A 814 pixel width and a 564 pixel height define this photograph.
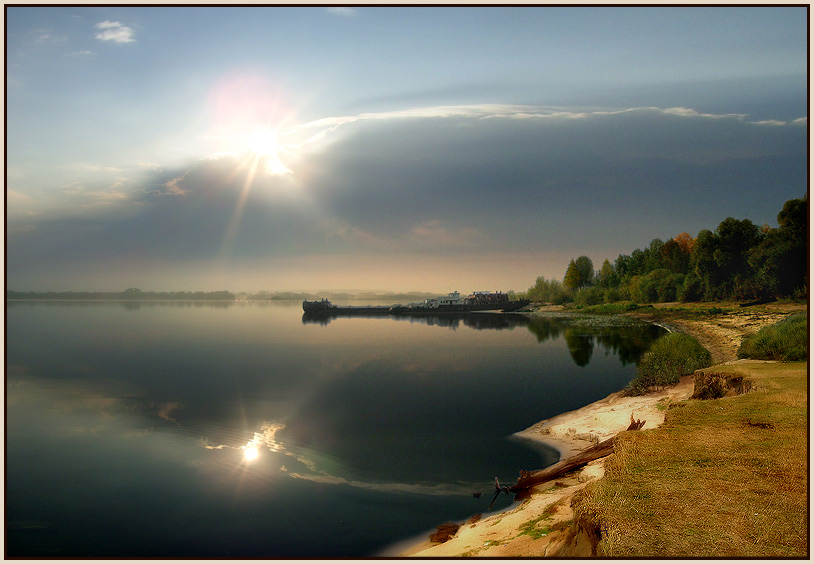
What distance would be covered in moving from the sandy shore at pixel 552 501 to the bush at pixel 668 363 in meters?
0.83

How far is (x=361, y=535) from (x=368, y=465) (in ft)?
19.8

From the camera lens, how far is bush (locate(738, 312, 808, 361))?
21736 millimetres

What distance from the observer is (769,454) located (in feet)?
31.7

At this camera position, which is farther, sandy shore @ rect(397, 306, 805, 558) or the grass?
sandy shore @ rect(397, 306, 805, 558)

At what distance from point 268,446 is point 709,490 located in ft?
68.6

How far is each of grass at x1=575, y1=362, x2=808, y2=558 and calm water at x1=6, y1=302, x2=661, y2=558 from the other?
25.9 ft

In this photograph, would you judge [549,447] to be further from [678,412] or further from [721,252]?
[721,252]

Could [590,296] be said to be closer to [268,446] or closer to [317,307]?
[317,307]

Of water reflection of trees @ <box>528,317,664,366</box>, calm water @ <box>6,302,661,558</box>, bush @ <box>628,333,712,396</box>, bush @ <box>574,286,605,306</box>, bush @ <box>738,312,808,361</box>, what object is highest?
bush @ <box>574,286,605,306</box>

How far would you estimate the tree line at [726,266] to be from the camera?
68.1 meters

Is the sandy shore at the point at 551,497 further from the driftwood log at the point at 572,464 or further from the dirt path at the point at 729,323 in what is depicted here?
the dirt path at the point at 729,323

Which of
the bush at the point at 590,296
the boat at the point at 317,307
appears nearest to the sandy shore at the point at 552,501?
the bush at the point at 590,296

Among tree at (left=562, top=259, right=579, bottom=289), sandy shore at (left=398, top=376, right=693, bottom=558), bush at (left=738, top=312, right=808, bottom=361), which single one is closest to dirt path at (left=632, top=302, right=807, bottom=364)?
bush at (left=738, top=312, right=808, bottom=361)

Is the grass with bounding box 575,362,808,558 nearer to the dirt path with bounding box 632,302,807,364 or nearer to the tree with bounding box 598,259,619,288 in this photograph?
the dirt path with bounding box 632,302,807,364
